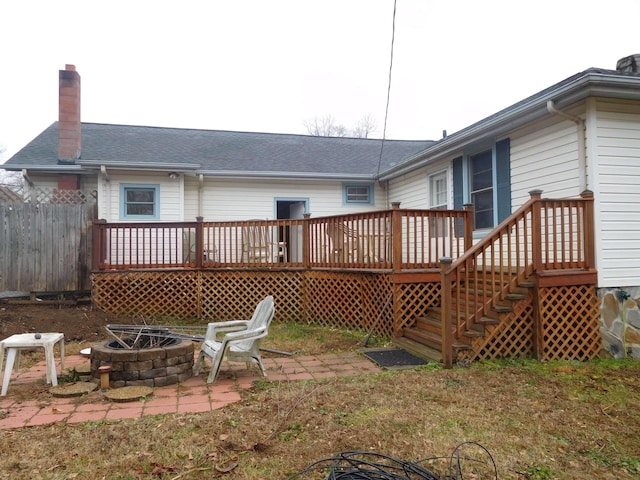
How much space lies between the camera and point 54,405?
3.64m

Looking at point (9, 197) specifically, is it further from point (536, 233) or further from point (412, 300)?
point (536, 233)

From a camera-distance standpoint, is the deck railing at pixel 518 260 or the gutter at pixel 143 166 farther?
the gutter at pixel 143 166

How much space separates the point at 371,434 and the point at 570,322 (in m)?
3.50

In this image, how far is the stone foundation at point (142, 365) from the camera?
4074 millimetres

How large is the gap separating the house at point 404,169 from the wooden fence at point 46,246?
45.7 inches

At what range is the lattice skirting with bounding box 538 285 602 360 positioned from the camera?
5.08 metres

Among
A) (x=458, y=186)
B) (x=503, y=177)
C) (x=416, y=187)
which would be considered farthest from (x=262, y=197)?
(x=503, y=177)

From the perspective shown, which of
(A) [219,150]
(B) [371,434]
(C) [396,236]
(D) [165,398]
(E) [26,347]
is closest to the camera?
(B) [371,434]

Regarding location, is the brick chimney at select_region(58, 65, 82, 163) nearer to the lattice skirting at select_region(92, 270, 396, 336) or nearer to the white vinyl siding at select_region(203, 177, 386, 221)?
the white vinyl siding at select_region(203, 177, 386, 221)

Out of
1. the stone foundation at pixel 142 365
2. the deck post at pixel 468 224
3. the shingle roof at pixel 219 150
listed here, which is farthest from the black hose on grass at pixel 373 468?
the shingle roof at pixel 219 150

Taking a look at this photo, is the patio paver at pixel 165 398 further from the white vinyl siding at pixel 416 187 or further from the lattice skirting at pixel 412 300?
the white vinyl siding at pixel 416 187

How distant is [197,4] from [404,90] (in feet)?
17.0

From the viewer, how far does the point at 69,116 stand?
10164 millimetres

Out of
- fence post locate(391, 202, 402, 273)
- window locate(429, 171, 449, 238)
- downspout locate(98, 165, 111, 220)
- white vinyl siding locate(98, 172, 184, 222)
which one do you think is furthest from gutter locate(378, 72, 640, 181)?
downspout locate(98, 165, 111, 220)
